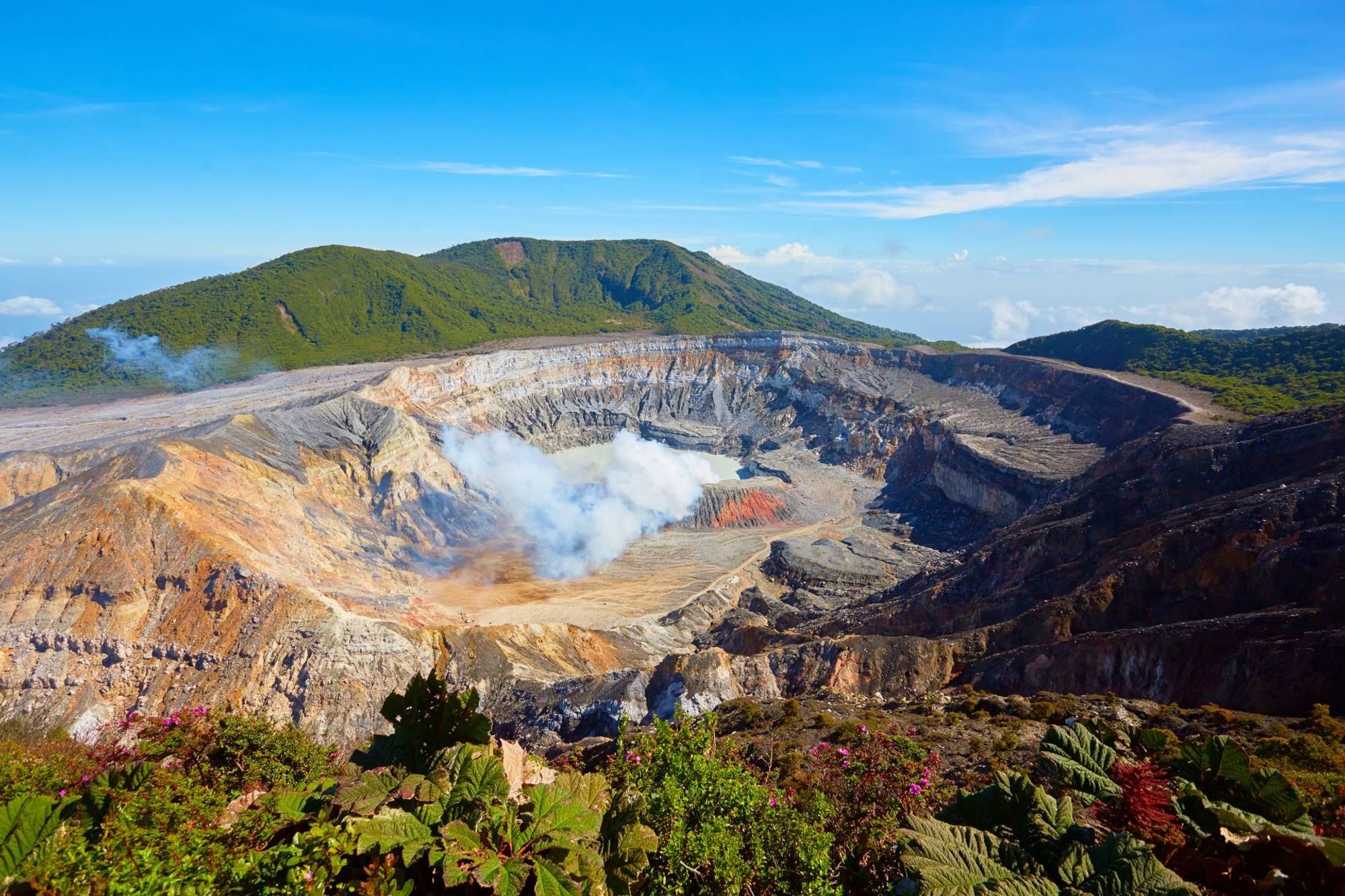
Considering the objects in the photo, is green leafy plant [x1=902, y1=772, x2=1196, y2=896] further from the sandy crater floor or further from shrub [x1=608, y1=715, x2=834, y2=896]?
the sandy crater floor

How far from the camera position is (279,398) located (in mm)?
79938

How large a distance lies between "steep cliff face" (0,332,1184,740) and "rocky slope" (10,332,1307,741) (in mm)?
207

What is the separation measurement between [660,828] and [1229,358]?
11018cm

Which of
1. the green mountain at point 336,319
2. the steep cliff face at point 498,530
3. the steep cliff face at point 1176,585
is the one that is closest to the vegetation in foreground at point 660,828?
the steep cliff face at point 1176,585

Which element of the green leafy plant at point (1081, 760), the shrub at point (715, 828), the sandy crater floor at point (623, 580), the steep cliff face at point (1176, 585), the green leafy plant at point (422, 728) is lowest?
the sandy crater floor at point (623, 580)

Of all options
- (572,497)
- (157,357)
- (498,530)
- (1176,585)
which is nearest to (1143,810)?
(1176,585)

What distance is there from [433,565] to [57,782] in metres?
52.7

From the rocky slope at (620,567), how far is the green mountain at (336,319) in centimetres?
2976

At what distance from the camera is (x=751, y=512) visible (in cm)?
8025

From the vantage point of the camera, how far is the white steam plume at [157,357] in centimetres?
10331

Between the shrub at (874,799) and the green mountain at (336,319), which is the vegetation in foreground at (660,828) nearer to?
the shrub at (874,799)

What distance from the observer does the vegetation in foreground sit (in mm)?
4824

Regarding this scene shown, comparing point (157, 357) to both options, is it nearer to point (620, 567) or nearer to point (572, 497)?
point (572, 497)

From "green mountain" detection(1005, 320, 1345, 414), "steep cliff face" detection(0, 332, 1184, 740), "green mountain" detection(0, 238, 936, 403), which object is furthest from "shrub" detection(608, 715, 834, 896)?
"green mountain" detection(0, 238, 936, 403)
